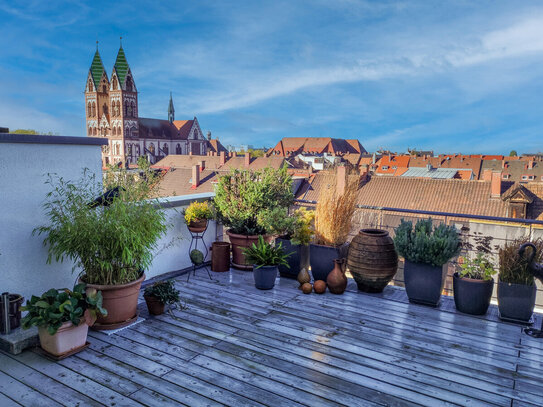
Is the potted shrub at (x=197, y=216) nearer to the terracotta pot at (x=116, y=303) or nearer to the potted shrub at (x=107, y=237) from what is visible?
the potted shrub at (x=107, y=237)

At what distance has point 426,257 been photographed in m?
3.46

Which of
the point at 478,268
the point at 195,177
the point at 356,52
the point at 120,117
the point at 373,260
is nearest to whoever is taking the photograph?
the point at 478,268

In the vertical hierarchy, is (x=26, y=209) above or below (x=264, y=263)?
above

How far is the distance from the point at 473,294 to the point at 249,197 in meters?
2.47

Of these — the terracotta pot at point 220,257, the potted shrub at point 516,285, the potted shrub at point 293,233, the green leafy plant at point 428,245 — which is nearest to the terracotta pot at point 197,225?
the terracotta pot at point 220,257

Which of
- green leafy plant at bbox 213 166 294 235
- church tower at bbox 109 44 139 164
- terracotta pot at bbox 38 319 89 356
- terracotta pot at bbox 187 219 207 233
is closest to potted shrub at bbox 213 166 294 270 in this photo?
green leafy plant at bbox 213 166 294 235

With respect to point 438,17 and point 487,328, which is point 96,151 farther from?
point 438,17

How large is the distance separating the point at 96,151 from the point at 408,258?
301cm

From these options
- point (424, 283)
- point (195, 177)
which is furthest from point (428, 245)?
point (195, 177)

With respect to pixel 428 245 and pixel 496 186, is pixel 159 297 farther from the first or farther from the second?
pixel 496 186

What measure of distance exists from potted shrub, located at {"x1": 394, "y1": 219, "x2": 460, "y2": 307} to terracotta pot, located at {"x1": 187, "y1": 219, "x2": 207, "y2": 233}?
2.09 m

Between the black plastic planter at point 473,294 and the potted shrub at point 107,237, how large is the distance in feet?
8.51

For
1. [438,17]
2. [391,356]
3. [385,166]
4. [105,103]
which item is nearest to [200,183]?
[438,17]

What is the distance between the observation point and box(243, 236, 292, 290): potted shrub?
3.83 metres
